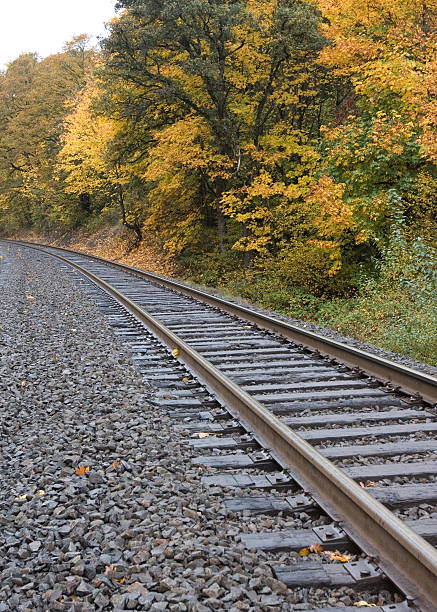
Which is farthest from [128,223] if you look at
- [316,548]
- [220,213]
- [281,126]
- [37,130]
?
[316,548]

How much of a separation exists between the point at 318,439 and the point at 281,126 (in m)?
15.4

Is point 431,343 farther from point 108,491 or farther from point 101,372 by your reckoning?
point 108,491

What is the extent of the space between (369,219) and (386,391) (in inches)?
341

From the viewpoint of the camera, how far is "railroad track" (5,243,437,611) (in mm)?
2861

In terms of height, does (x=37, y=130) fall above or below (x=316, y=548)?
above

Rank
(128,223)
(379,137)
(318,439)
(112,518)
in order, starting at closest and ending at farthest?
(112,518)
(318,439)
(379,137)
(128,223)

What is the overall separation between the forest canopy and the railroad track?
3828 mm

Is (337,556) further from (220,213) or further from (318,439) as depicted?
(220,213)

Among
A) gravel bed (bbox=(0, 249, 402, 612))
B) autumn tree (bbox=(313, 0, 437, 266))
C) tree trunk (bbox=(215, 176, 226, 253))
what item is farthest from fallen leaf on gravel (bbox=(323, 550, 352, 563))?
tree trunk (bbox=(215, 176, 226, 253))

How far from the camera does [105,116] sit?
62.7 ft

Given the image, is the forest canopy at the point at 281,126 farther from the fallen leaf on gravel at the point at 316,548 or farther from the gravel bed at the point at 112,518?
the fallen leaf on gravel at the point at 316,548

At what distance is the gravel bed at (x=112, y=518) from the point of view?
8.79 feet

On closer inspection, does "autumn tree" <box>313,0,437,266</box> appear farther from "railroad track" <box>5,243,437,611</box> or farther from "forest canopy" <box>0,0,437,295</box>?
"railroad track" <box>5,243,437,611</box>

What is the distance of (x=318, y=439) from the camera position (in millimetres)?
4430
